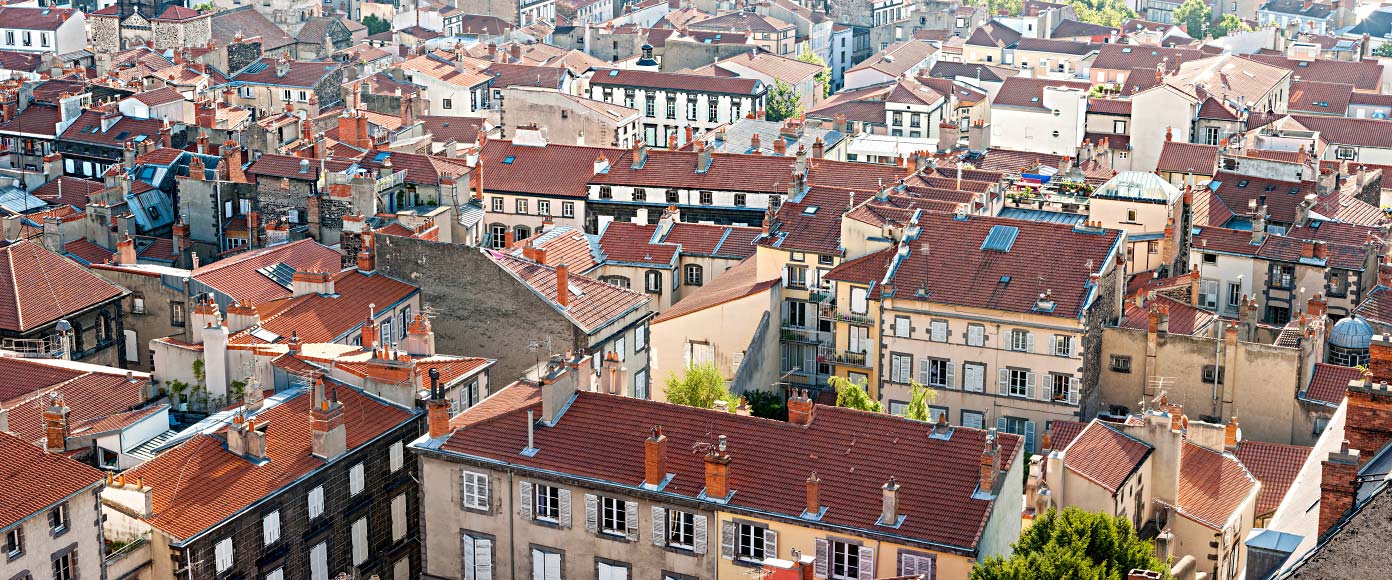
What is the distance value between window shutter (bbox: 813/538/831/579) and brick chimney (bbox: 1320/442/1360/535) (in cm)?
2075

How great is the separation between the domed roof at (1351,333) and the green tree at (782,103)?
293 ft

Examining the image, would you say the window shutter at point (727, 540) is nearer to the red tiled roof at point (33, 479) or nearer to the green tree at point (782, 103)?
the red tiled roof at point (33, 479)

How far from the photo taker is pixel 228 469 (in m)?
66.9

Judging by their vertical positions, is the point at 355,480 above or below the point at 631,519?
below

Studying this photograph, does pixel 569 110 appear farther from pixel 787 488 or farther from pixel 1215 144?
pixel 787 488

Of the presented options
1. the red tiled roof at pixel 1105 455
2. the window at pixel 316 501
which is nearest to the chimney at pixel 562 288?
the window at pixel 316 501

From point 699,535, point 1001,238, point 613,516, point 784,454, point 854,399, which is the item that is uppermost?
point 1001,238

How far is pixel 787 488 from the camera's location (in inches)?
2495

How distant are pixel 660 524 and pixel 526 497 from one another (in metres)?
5.27

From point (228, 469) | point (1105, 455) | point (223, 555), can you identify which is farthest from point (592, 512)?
point (1105, 455)

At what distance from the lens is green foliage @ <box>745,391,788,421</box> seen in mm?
94625

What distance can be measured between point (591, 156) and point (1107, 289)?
43.0m

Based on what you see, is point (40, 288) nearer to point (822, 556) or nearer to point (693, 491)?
point (693, 491)

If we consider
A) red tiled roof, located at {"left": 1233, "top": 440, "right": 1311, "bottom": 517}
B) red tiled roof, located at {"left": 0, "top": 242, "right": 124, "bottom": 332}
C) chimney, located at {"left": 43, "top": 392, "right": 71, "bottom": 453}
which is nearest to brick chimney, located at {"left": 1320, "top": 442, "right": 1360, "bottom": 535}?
red tiled roof, located at {"left": 1233, "top": 440, "right": 1311, "bottom": 517}
